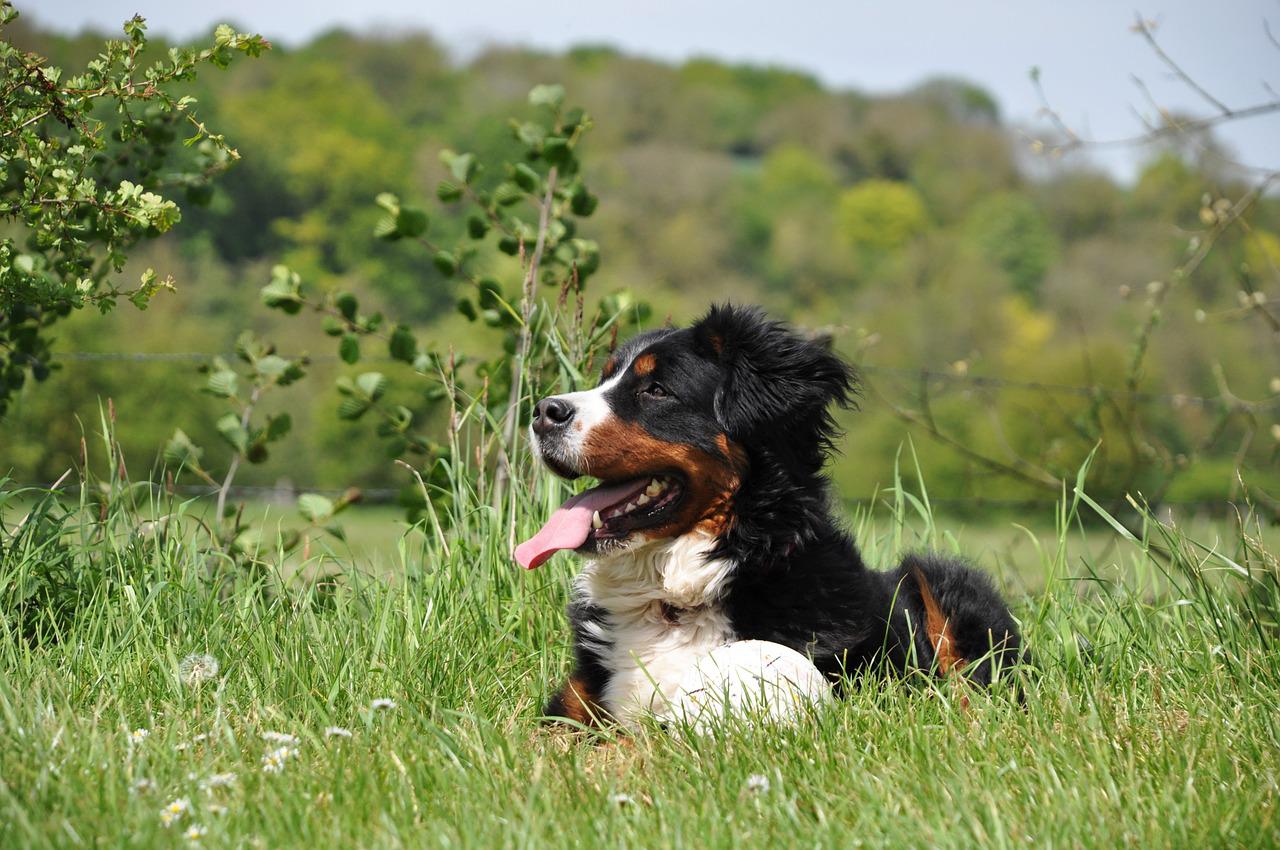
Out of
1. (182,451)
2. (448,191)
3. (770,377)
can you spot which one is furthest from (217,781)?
(448,191)

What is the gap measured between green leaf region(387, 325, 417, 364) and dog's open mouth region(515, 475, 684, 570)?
1636 mm

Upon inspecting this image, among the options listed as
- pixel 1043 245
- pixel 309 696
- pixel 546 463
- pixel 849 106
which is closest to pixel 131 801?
pixel 309 696

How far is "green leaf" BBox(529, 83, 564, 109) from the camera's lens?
4703mm

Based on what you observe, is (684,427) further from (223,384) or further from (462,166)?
(223,384)

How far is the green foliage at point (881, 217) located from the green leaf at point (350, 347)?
56624mm

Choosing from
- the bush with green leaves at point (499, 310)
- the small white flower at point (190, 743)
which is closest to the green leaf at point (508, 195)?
the bush with green leaves at point (499, 310)

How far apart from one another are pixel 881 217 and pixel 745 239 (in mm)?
8846

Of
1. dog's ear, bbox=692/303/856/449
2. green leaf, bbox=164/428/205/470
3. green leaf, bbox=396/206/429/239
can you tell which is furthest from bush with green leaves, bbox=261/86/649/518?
dog's ear, bbox=692/303/856/449

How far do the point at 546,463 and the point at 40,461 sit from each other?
20.5ft

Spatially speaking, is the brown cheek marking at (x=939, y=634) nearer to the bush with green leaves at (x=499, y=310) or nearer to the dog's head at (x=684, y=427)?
the dog's head at (x=684, y=427)

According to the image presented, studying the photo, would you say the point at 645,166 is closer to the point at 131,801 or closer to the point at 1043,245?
the point at 1043,245

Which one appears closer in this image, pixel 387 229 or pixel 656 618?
pixel 656 618

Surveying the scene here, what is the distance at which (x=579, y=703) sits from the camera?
317cm

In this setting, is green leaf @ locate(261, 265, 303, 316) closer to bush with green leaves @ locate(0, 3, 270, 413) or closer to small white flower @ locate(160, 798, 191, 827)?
bush with green leaves @ locate(0, 3, 270, 413)
